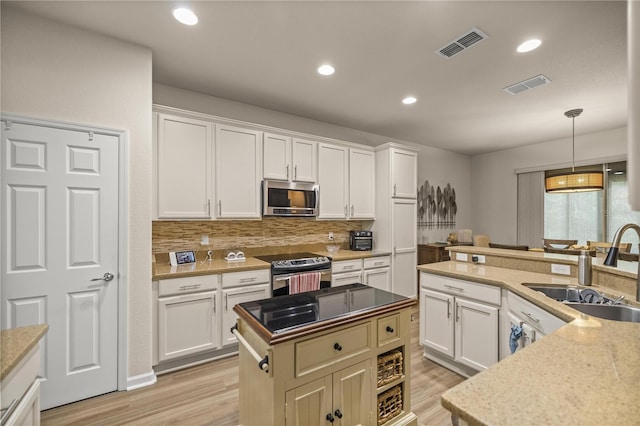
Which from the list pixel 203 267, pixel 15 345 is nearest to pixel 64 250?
pixel 203 267

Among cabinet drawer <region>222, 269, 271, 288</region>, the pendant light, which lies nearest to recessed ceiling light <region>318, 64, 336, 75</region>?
cabinet drawer <region>222, 269, 271, 288</region>

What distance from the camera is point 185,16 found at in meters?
2.08

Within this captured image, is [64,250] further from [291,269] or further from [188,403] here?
[291,269]

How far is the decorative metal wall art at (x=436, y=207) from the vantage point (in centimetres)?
568

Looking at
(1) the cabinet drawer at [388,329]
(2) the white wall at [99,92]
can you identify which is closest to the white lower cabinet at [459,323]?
(1) the cabinet drawer at [388,329]

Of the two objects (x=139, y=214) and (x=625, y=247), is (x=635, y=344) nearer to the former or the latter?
(x=139, y=214)

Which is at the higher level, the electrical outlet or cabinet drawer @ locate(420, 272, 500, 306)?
the electrical outlet

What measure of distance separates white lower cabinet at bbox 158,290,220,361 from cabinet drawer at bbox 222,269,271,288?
15 cm

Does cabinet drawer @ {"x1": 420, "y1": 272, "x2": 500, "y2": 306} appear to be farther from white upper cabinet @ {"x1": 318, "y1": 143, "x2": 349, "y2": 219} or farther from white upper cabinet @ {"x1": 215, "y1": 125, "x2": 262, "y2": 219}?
white upper cabinet @ {"x1": 215, "y1": 125, "x2": 262, "y2": 219}

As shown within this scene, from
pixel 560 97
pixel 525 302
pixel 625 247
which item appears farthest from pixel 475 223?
pixel 525 302

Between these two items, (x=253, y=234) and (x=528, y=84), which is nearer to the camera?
(x=528, y=84)

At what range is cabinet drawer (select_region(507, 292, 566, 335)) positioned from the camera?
161cm

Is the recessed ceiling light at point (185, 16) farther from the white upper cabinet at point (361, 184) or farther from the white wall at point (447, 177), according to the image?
the white wall at point (447, 177)

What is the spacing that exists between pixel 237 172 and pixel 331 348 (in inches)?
90.8
